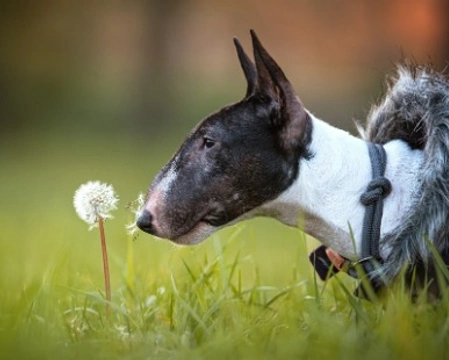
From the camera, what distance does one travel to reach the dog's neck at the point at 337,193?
305cm

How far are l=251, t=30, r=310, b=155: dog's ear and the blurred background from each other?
23.1 ft

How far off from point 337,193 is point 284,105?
295 millimetres

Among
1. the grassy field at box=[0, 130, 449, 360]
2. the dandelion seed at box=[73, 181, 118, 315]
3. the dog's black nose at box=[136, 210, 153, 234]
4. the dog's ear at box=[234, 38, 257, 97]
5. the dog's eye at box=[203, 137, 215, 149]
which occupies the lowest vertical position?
the grassy field at box=[0, 130, 449, 360]

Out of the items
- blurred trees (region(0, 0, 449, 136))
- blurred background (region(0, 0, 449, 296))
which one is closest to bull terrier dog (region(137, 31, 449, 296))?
blurred background (region(0, 0, 449, 296))

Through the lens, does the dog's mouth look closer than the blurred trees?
Yes

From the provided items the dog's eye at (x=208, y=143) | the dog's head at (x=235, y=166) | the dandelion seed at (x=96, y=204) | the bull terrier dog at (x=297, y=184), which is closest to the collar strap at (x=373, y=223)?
the bull terrier dog at (x=297, y=184)

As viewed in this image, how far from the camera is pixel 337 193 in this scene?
3.06 metres

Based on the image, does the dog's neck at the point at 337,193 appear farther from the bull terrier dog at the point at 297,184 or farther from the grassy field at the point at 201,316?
the grassy field at the point at 201,316

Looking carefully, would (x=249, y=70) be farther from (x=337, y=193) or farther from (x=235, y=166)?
(x=337, y=193)

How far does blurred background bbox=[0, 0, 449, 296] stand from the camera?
438 inches

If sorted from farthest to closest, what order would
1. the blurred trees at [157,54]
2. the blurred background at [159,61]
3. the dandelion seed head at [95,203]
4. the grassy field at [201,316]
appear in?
the blurred trees at [157,54] < the blurred background at [159,61] < the dandelion seed head at [95,203] < the grassy field at [201,316]

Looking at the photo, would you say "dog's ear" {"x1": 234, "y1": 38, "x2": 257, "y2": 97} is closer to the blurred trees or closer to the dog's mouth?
the dog's mouth

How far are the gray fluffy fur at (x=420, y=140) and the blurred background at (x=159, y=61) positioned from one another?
6.72 metres

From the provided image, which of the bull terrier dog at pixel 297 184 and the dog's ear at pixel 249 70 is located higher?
the dog's ear at pixel 249 70
